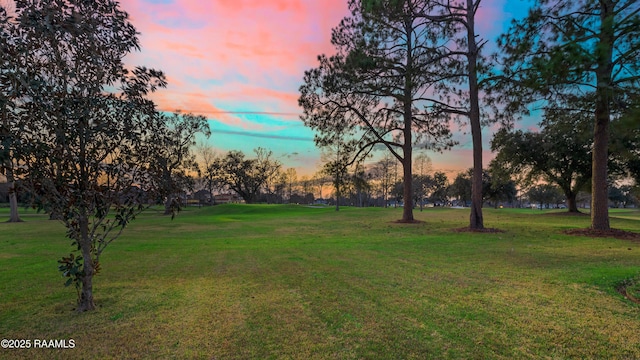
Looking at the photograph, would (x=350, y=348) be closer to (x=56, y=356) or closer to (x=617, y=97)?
(x=56, y=356)

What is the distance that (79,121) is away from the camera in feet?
14.9

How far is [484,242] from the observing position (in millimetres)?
11648

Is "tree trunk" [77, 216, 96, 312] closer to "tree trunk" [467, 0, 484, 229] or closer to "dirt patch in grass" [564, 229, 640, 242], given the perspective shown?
"tree trunk" [467, 0, 484, 229]

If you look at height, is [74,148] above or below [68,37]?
below

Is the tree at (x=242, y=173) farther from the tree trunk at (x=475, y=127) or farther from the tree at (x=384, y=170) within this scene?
the tree trunk at (x=475, y=127)

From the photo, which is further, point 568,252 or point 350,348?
point 568,252

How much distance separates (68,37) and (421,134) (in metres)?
18.9

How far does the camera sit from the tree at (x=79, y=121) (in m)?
4.30

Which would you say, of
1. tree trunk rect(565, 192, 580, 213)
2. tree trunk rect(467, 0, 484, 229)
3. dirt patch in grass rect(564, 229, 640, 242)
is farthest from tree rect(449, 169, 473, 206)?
dirt patch in grass rect(564, 229, 640, 242)

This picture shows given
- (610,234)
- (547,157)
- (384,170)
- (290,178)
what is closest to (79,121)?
(610,234)

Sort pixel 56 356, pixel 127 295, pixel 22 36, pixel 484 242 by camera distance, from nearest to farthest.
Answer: pixel 56 356
pixel 22 36
pixel 127 295
pixel 484 242

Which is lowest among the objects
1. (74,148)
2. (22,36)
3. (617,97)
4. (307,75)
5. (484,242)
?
(484,242)

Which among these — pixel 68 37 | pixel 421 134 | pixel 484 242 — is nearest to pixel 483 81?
pixel 484 242

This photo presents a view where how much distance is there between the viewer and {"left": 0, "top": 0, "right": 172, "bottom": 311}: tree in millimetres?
4297
